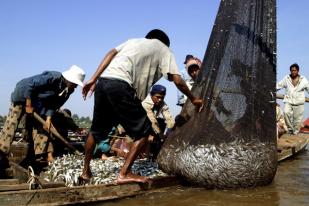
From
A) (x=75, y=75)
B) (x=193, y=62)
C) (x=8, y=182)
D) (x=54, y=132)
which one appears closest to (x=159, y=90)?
(x=193, y=62)

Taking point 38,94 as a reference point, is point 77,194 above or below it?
below

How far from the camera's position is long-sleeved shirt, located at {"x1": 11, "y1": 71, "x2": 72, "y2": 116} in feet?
15.8

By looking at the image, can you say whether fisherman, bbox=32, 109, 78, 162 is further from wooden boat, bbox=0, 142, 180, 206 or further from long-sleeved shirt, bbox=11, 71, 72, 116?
wooden boat, bbox=0, 142, 180, 206

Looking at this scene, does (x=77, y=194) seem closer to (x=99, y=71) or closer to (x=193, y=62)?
(x=99, y=71)

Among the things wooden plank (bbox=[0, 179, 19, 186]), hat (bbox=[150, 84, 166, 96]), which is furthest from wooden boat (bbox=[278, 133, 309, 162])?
wooden plank (bbox=[0, 179, 19, 186])

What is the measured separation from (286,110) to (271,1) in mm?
5889

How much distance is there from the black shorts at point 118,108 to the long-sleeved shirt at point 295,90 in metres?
6.53

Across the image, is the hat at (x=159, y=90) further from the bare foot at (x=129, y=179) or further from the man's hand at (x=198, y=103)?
the bare foot at (x=129, y=179)

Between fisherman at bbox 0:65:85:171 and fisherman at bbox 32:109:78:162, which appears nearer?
fisherman at bbox 0:65:85:171

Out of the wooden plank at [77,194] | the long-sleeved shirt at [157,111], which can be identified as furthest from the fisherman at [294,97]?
the wooden plank at [77,194]

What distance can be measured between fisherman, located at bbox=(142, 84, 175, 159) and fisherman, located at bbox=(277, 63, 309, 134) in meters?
4.67

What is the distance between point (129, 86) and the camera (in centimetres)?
361

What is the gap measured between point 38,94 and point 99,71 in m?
1.65

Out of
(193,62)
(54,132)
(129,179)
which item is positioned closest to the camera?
(129,179)
